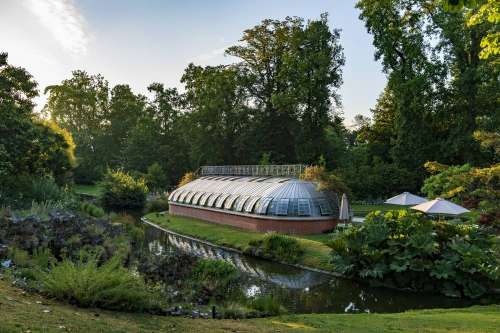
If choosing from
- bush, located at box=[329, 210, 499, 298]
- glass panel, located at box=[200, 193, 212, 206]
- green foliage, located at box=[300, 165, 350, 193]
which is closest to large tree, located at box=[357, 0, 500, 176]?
green foliage, located at box=[300, 165, 350, 193]

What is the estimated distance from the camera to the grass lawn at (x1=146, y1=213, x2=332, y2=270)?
71.7ft

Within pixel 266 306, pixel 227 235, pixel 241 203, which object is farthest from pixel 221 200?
pixel 266 306

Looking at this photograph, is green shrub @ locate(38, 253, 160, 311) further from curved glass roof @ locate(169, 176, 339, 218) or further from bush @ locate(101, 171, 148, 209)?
bush @ locate(101, 171, 148, 209)

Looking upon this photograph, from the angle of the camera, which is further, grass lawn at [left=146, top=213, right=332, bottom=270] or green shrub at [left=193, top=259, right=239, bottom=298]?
grass lawn at [left=146, top=213, right=332, bottom=270]

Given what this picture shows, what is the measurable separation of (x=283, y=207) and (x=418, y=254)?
12.3 meters

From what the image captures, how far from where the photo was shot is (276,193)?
30281 millimetres

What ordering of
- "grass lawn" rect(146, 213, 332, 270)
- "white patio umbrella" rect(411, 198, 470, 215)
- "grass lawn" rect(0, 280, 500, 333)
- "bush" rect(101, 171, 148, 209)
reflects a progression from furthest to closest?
1. "bush" rect(101, 171, 148, 209)
2. "white patio umbrella" rect(411, 198, 470, 215)
3. "grass lawn" rect(146, 213, 332, 270)
4. "grass lawn" rect(0, 280, 500, 333)

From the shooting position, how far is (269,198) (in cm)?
3025

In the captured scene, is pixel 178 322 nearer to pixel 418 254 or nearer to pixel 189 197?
pixel 418 254

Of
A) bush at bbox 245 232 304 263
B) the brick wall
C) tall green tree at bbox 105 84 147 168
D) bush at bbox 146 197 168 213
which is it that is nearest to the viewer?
bush at bbox 245 232 304 263

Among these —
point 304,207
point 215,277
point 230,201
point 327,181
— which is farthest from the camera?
point 230,201

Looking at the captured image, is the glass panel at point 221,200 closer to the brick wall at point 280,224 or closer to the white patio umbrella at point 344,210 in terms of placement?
the brick wall at point 280,224

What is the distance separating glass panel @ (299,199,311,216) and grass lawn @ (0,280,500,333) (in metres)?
16.9

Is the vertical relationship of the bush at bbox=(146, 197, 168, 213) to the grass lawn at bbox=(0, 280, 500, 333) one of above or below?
above
